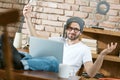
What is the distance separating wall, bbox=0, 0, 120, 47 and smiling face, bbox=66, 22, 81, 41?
2.09 ft

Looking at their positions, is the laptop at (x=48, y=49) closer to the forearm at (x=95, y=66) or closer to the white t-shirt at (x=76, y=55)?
the forearm at (x=95, y=66)

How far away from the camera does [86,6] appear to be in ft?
11.5

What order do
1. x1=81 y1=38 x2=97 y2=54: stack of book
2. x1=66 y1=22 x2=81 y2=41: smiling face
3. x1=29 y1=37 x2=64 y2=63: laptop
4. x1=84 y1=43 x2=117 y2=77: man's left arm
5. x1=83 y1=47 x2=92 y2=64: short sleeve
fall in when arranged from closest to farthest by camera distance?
x1=29 y1=37 x2=64 y2=63: laptop
x1=84 y1=43 x2=117 y2=77: man's left arm
x1=83 y1=47 x2=92 y2=64: short sleeve
x1=66 y1=22 x2=81 y2=41: smiling face
x1=81 y1=38 x2=97 y2=54: stack of book

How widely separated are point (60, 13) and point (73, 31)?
814mm

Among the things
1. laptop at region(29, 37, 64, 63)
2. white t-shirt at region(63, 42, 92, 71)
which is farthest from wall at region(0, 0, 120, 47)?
laptop at region(29, 37, 64, 63)

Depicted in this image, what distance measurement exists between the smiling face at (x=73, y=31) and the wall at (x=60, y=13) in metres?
0.64

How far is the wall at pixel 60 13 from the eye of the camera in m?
3.42

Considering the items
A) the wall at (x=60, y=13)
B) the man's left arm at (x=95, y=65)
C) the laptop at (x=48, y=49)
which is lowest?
the man's left arm at (x=95, y=65)

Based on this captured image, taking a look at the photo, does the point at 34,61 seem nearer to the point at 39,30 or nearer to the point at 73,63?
the point at 73,63

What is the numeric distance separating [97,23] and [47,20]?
657 millimetres

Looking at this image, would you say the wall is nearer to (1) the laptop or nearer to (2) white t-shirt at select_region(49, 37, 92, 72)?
(2) white t-shirt at select_region(49, 37, 92, 72)

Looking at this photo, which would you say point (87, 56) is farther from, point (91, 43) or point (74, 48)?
point (91, 43)

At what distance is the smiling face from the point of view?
111 inches

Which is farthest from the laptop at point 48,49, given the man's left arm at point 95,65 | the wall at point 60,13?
the wall at point 60,13
